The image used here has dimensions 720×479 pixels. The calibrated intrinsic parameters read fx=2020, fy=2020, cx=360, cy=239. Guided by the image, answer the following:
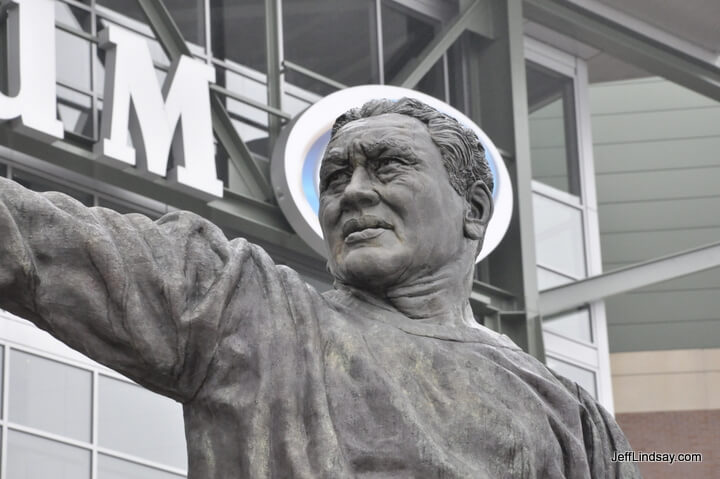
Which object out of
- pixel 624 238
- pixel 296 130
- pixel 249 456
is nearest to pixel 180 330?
pixel 249 456

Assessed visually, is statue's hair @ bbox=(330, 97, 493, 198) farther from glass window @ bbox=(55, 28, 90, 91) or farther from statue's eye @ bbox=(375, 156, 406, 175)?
glass window @ bbox=(55, 28, 90, 91)

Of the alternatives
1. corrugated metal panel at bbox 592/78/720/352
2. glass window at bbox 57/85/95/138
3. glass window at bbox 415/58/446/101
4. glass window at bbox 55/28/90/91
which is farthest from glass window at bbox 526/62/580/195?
corrugated metal panel at bbox 592/78/720/352

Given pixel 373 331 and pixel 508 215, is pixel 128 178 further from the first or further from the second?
pixel 373 331

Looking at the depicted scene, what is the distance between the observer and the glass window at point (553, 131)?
1078 inches

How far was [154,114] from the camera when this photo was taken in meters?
A: 21.0

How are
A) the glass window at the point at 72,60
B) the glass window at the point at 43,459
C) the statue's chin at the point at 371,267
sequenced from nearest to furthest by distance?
the statue's chin at the point at 371,267 < the glass window at the point at 43,459 < the glass window at the point at 72,60

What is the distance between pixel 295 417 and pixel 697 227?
34353 mm

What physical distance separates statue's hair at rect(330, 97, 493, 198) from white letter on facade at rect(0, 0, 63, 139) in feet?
45.3

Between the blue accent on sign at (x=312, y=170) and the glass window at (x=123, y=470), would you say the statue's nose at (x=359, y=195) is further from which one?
the blue accent on sign at (x=312, y=170)

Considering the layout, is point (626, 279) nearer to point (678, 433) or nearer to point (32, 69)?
point (678, 433)

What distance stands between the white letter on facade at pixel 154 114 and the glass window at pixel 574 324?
6534 millimetres

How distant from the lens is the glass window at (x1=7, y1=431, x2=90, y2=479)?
18.2 metres

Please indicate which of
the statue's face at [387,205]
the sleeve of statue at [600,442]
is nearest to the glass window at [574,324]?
the sleeve of statue at [600,442]

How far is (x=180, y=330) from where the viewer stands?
5.04 metres
